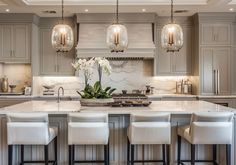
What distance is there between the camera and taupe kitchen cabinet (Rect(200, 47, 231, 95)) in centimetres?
737

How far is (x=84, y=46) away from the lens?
739cm

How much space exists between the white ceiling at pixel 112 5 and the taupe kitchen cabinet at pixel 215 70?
3.01ft

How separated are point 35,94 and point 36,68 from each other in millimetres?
588

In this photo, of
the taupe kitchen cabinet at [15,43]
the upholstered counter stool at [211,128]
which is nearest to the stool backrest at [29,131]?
the upholstered counter stool at [211,128]

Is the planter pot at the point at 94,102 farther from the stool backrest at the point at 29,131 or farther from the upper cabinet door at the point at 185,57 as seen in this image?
the upper cabinet door at the point at 185,57

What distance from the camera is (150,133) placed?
3.97 metres

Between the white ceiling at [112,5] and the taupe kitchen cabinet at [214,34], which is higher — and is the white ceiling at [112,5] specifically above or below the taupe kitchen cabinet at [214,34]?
above

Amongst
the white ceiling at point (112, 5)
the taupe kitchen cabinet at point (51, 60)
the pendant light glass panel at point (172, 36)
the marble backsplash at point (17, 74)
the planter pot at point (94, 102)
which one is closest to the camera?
the planter pot at point (94, 102)

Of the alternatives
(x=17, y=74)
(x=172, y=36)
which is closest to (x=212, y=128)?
(x=172, y=36)

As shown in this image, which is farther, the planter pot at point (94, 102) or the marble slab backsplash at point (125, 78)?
the marble slab backsplash at point (125, 78)

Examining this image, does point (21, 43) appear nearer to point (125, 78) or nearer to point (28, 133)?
point (125, 78)

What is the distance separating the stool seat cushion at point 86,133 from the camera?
3936mm

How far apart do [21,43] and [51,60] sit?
30.2 inches

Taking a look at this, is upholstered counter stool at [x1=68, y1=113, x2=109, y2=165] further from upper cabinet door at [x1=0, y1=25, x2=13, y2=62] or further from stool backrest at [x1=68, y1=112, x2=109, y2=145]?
upper cabinet door at [x1=0, y1=25, x2=13, y2=62]
